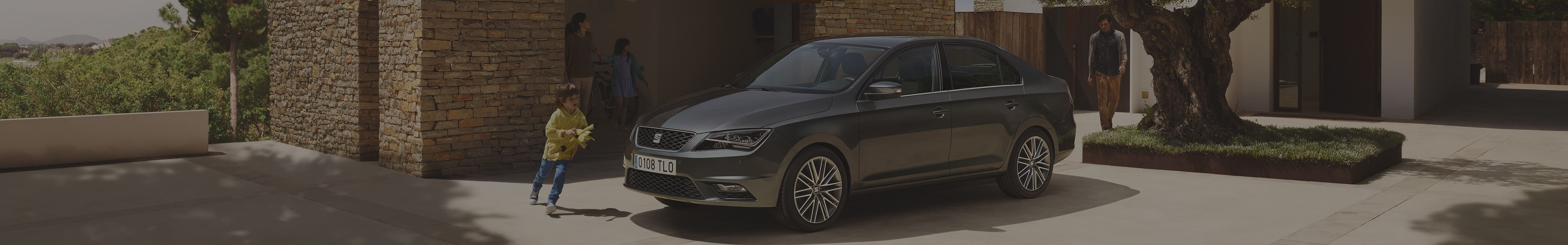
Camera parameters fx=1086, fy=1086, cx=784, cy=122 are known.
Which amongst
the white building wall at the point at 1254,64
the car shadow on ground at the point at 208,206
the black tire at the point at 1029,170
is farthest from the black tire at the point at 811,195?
the white building wall at the point at 1254,64

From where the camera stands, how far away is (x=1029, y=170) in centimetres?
789

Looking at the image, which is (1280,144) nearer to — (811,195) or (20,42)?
(811,195)

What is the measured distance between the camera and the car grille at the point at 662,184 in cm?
629

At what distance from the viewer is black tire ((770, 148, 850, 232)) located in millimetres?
6281

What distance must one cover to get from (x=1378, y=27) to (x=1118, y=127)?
20.3ft

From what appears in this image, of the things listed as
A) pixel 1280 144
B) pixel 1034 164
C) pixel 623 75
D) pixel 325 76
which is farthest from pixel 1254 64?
pixel 325 76

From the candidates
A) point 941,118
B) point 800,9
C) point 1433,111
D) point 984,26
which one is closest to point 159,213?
point 941,118

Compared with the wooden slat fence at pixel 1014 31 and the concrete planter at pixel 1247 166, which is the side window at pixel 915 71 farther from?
the wooden slat fence at pixel 1014 31

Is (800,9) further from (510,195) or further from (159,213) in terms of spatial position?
(159,213)

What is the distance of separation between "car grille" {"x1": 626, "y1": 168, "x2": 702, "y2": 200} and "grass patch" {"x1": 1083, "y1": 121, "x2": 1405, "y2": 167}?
16.6 ft

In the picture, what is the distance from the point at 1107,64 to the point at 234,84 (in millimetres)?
34912

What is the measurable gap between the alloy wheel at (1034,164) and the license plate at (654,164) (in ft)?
8.93

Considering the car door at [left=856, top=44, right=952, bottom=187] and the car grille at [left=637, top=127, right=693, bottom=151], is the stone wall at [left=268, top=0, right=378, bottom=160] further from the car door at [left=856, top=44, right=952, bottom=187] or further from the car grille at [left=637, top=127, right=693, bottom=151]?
the car door at [left=856, top=44, right=952, bottom=187]

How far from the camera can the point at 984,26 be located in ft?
60.7
